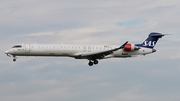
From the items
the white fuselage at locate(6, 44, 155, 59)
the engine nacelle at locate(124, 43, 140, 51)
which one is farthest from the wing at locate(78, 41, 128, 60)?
the engine nacelle at locate(124, 43, 140, 51)

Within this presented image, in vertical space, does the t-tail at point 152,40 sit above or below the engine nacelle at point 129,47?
above

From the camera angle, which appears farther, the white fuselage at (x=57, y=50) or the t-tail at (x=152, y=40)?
the t-tail at (x=152, y=40)

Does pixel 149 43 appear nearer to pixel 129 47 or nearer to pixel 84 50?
pixel 129 47

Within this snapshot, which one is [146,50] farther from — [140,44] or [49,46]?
[49,46]

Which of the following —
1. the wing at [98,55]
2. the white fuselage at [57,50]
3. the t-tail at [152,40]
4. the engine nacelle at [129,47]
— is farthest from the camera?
the t-tail at [152,40]

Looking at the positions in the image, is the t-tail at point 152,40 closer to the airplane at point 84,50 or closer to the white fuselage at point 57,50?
the airplane at point 84,50

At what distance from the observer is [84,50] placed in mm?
77812

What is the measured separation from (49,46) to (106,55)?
334 inches

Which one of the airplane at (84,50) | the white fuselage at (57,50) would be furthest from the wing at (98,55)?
the white fuselage at (57,50)

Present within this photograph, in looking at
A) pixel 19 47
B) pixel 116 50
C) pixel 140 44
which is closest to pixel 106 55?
pixel 116 50

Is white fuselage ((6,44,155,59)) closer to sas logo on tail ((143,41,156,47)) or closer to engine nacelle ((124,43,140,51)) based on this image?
engine nacelle ((124,43,140,51))

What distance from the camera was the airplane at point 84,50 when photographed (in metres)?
75.2

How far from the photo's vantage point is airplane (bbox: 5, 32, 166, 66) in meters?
75.2

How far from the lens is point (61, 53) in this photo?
7600 cm
